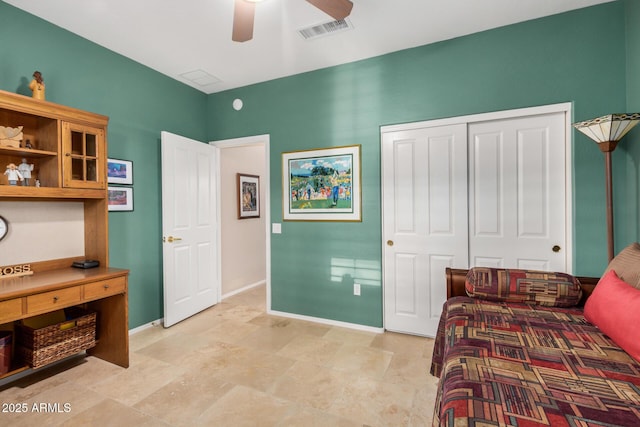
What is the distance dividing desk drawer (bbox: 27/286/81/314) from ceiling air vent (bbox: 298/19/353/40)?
8.68 feet

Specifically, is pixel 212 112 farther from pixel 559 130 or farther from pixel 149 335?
pixel 559 130

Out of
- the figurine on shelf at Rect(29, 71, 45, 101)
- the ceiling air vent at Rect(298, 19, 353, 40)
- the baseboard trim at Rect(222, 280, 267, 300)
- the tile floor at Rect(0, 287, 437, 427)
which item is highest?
the ceiling air vent at Rect(298, 19, 353, 40)

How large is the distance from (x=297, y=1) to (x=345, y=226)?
2.01 m

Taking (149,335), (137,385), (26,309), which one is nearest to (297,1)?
(26,309)

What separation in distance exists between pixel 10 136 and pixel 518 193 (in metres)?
3.81

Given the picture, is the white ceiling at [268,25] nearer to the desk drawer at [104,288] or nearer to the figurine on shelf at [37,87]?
the figurine on shelf at [37,87]

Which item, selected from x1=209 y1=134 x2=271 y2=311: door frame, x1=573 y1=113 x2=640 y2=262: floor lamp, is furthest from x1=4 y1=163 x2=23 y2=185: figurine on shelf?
x1=573 y1=113 x2=640 y2=262: floor lamp

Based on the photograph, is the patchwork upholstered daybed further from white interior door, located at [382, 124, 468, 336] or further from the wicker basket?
the wicker basket

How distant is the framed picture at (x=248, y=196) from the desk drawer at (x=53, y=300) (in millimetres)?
2508

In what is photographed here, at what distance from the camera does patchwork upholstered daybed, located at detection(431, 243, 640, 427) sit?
0.94 meters

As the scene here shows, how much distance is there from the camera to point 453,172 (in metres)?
2.80

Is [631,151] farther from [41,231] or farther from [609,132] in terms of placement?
[41,231]

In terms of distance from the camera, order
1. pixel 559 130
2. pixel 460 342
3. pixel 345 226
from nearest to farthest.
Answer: pixel 460 342
pixel 559 130
pixel 345 226

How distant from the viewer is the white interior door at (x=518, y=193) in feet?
8.25
